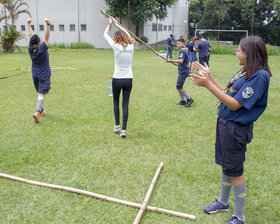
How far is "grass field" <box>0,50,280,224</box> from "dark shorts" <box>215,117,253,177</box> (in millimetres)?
736

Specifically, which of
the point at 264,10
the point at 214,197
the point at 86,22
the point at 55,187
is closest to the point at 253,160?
the point at 214,197

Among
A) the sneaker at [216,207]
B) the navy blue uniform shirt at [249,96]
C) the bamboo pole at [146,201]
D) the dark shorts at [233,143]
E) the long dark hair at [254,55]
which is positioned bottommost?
the sneaker at [216,207]

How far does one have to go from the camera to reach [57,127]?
18.7 feet

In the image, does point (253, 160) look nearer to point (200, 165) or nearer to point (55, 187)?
point (200, 165)

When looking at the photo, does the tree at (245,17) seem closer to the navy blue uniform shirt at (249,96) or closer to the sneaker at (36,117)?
the sneaker at (36,117)

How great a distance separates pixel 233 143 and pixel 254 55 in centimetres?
83

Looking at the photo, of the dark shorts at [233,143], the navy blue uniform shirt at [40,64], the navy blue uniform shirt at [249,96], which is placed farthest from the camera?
the navy blue uniform shirt at [40,64]

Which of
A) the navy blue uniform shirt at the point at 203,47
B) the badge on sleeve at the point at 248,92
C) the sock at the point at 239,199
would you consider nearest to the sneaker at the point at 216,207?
the sock at the point at 239,199

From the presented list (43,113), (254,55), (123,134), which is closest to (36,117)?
(43,113)

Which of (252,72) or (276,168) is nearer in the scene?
(252,72)

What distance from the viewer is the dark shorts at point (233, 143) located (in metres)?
2.53

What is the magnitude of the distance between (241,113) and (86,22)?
31.5 m

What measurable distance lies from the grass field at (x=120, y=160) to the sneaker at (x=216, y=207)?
6cm

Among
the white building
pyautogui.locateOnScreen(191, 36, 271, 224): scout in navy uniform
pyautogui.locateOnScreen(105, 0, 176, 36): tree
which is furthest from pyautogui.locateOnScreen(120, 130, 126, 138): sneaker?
the white building
